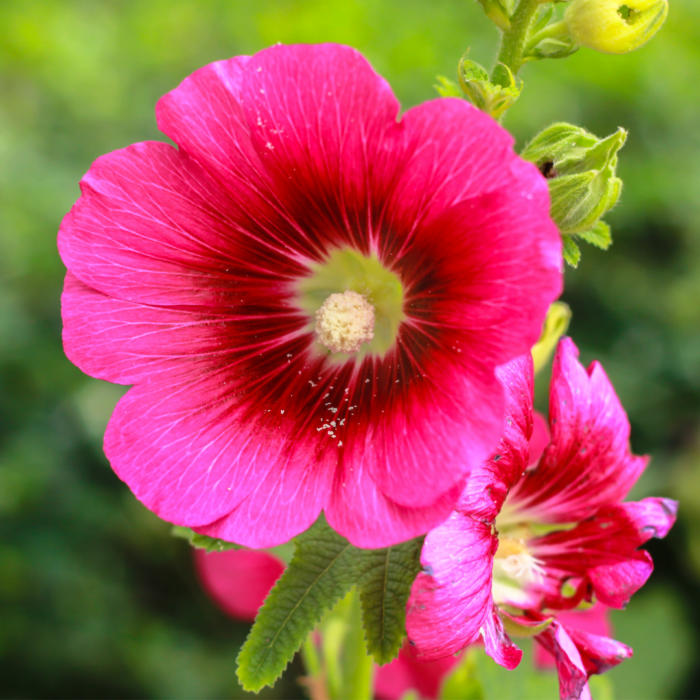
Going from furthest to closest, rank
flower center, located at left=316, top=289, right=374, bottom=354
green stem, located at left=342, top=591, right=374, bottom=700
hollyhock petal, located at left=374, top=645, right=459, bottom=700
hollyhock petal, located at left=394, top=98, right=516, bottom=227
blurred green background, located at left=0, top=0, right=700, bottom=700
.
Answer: blurred green background, located at left=0, top=0, right=700, bottom=700
hollyhock petal, located at left=374, top=645, right=459, bottom=700
green stem, located at left=342, top=591, right=374, bottom=700
flower center, located at left=316, top=289, right=374, bottom=354
hollyhock petal, located at left=394, top=98, right=516, bottom=227

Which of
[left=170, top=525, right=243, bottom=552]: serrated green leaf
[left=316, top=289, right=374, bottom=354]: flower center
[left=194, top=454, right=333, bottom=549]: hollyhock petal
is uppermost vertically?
[left=316, top=289, right=374, bottom=354]: flower center

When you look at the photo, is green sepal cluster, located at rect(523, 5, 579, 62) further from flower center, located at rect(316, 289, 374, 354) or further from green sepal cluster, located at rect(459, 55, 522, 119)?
Answer: flower center, located at rect(316, 289, 374, 354)

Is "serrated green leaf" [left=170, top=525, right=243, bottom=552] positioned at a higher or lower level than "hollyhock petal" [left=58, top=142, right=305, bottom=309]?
lower

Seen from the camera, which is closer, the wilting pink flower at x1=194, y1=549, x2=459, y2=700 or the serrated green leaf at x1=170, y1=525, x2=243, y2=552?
the serrated green leaf at x1=170, y1=525, x2=243, y2=552

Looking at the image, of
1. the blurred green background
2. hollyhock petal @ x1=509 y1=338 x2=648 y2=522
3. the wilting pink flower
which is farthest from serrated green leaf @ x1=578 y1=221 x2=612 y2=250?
the blurred green background

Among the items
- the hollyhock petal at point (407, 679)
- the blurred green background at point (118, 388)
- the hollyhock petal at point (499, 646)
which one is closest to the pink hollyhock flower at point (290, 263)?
the hollyhock petal at point (499, 646)

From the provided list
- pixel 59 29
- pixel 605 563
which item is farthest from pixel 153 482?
pixel 59 29

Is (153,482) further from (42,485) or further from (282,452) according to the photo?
(42,485)
